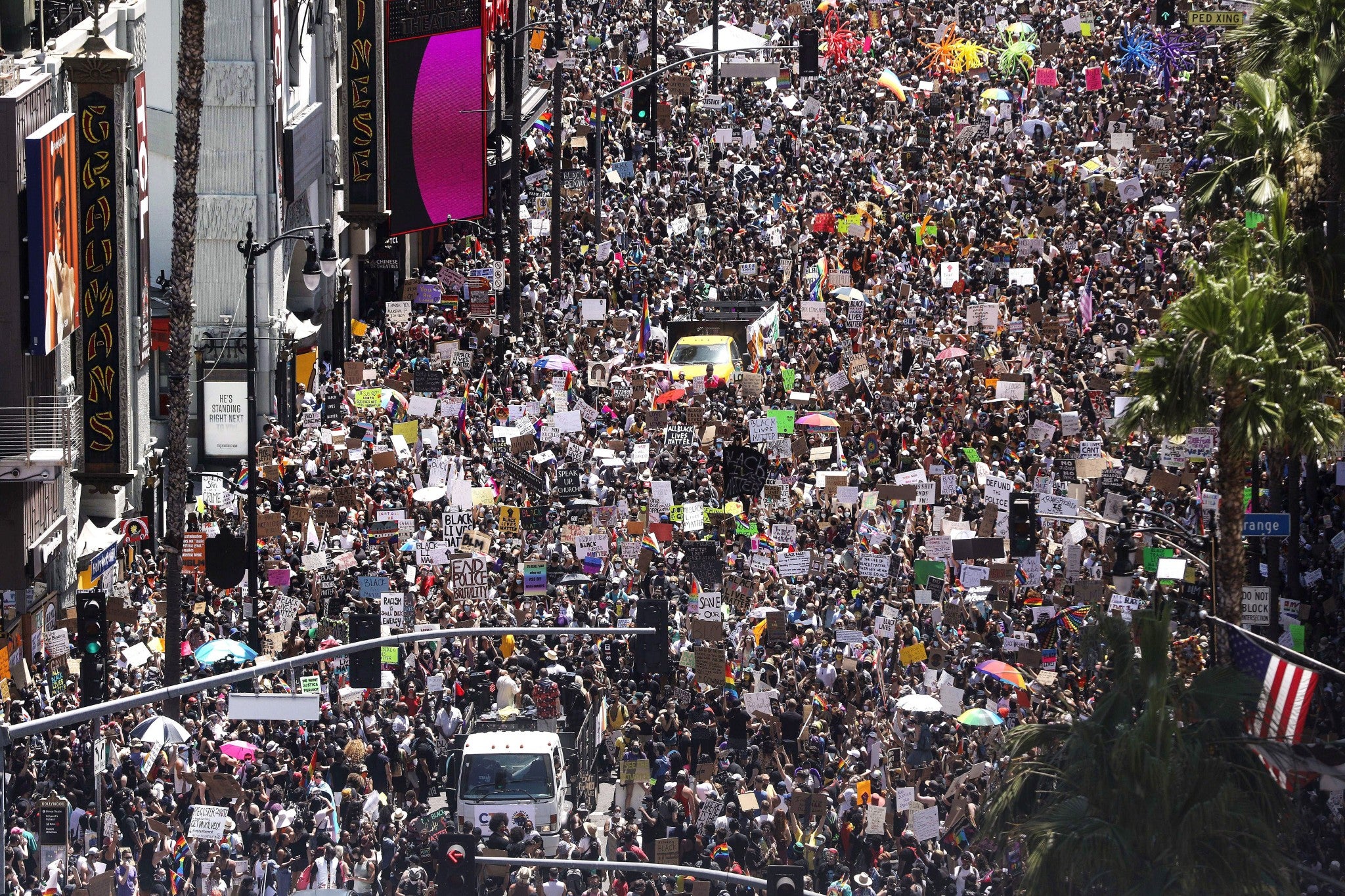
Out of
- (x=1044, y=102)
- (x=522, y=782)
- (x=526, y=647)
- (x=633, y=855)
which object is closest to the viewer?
(x=633, y=855)

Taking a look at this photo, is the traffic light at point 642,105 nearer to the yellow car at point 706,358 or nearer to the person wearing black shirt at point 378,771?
the yellow car at point 706,358

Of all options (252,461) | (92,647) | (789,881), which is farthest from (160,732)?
(789,881)

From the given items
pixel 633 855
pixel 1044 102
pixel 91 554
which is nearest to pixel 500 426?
pixel 91 554

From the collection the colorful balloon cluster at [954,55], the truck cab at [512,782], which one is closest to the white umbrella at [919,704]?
the truck cab at [512,782]

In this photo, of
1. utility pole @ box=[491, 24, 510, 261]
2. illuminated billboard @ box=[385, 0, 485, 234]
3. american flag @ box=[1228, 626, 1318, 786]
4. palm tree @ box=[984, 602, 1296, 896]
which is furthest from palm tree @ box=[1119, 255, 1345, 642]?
illuminated billboard @ box=[385, 0, 485, 234]

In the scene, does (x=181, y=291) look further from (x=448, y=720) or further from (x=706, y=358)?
(x=706, y=358)

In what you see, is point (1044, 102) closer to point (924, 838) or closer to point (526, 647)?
point (526, 647)
